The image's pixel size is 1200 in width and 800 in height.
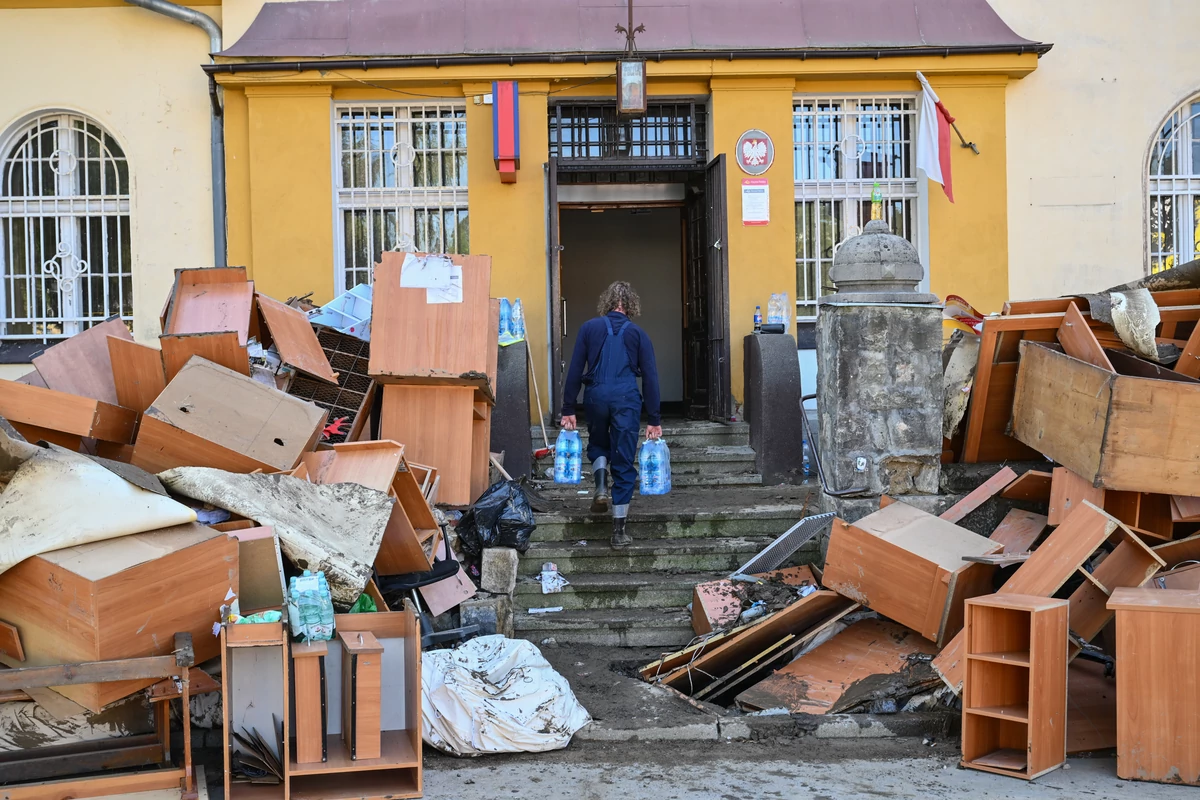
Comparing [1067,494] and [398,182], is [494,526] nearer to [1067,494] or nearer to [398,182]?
[1067,494]

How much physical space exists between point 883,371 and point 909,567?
4.96 ft

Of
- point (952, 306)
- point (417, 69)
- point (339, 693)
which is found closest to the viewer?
point (339, 693)

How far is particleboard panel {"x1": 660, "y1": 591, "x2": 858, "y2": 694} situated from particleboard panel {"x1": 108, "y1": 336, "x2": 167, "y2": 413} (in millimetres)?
3389

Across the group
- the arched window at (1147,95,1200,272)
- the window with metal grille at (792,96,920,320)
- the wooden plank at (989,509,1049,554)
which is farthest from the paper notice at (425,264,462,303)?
the arched window at (1147,95,1200,272)

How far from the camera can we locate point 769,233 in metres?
10.3

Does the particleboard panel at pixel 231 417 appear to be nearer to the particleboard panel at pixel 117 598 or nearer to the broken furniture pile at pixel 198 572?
the broken furniture pile at pixel 198 572

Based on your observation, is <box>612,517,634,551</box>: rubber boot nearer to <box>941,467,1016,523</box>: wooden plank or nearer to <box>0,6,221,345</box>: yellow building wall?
<box>941,467,1016,523</box>: wooden plank

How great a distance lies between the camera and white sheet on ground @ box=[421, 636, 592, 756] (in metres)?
4.93

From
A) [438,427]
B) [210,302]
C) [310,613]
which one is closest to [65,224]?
[210,302]

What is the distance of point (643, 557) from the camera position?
7.05m

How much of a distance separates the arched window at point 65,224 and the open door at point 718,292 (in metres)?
5.74

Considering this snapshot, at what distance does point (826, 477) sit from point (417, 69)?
5849 millimetres

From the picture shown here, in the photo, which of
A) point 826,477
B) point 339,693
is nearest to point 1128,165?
point 826,477

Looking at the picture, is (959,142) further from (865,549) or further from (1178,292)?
(865,549)
